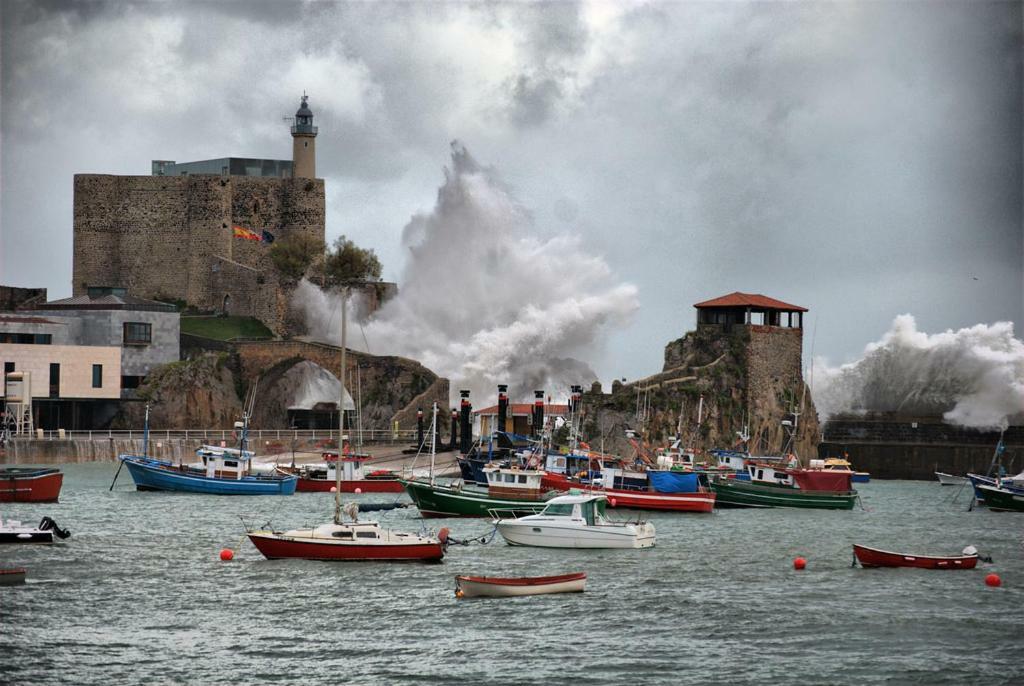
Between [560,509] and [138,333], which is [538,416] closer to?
[138,333]

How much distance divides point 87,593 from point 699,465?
125ft

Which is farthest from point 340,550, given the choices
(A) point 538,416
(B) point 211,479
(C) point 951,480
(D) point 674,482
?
(C) point 951,480

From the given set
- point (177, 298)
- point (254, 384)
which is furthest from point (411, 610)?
point (177, 298)

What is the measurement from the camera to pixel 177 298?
104 m

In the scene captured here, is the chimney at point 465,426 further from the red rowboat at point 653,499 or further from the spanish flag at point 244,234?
the spanish flag at point 244,234

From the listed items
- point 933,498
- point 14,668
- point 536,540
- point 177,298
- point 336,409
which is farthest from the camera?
point 177,298

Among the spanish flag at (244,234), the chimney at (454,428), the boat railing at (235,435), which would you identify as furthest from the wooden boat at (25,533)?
the spanish flag at (244,234)

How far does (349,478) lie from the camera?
2847 inches

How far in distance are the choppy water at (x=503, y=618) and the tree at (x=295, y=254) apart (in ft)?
153

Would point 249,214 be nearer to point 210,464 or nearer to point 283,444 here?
point 283,444

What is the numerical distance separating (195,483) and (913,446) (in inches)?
1473

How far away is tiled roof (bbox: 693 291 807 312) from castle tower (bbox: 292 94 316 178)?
3004 centimetres

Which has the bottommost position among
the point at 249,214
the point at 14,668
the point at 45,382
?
the point at 14,668

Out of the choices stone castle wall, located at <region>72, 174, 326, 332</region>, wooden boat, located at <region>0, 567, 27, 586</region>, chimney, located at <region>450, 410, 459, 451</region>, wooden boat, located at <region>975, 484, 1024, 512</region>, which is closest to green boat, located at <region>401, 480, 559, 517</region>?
wooden boat, located at <region>0, 567, 27, 586</region>
